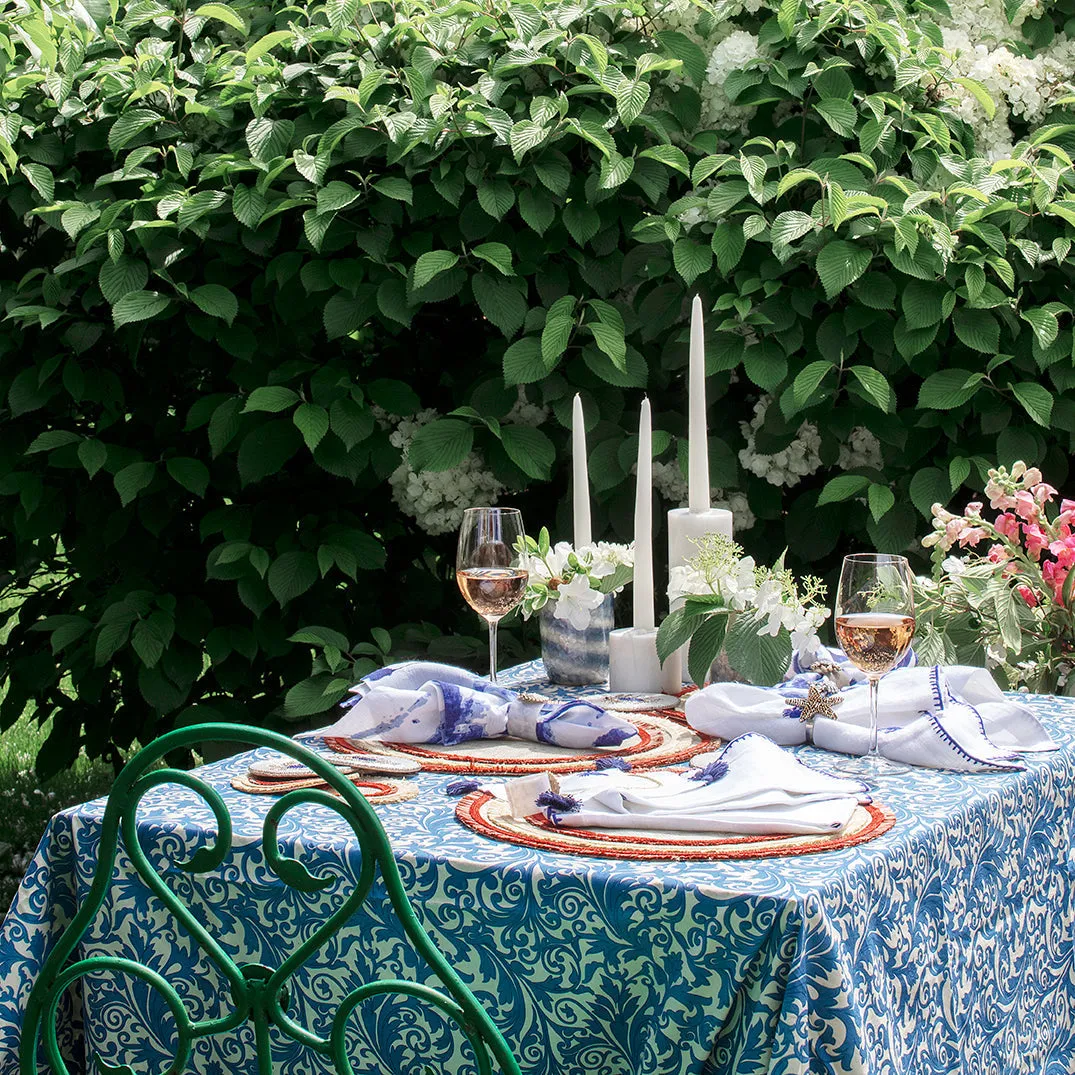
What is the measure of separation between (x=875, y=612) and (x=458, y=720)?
0.54 metres

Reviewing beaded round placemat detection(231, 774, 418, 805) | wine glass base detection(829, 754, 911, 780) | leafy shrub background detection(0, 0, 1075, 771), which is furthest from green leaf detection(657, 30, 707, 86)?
beaded round placemat detection(231, 774, 418, 805)

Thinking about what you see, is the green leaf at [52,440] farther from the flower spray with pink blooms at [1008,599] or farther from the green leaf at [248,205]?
the flower spray with pink blooms at [1008,599]

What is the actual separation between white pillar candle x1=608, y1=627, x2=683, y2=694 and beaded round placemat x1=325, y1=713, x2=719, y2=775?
219 mm

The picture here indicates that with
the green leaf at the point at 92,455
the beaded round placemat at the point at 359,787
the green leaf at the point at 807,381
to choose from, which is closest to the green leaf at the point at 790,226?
the green leaf at the point at 807,381

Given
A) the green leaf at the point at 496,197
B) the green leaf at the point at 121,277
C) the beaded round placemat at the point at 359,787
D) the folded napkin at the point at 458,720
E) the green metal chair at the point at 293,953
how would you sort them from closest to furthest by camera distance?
the green metal chair at the point at 293,953
the beaded round placemat at the point at 359,787
the folded napkin at the point at 458,720
the green leaf at the point at 496,197
the green leaf at the point at 121,277

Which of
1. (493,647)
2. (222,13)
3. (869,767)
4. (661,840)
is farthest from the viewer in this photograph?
(222,13)

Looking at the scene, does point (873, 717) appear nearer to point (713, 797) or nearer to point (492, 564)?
point (713, 797)

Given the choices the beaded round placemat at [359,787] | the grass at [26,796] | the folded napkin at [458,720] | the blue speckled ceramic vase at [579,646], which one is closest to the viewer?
the beaded round placemat at [359,787]

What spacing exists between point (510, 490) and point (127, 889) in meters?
1.89

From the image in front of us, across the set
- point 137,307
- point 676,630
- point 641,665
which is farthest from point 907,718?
point 137,307

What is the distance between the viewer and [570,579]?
223 centimetres

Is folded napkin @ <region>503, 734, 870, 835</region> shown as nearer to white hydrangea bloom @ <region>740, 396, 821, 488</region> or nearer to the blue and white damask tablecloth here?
the blue and white damask tablecloth

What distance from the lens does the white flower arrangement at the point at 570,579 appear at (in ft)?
7.28

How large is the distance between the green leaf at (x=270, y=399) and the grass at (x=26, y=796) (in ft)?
5.32
